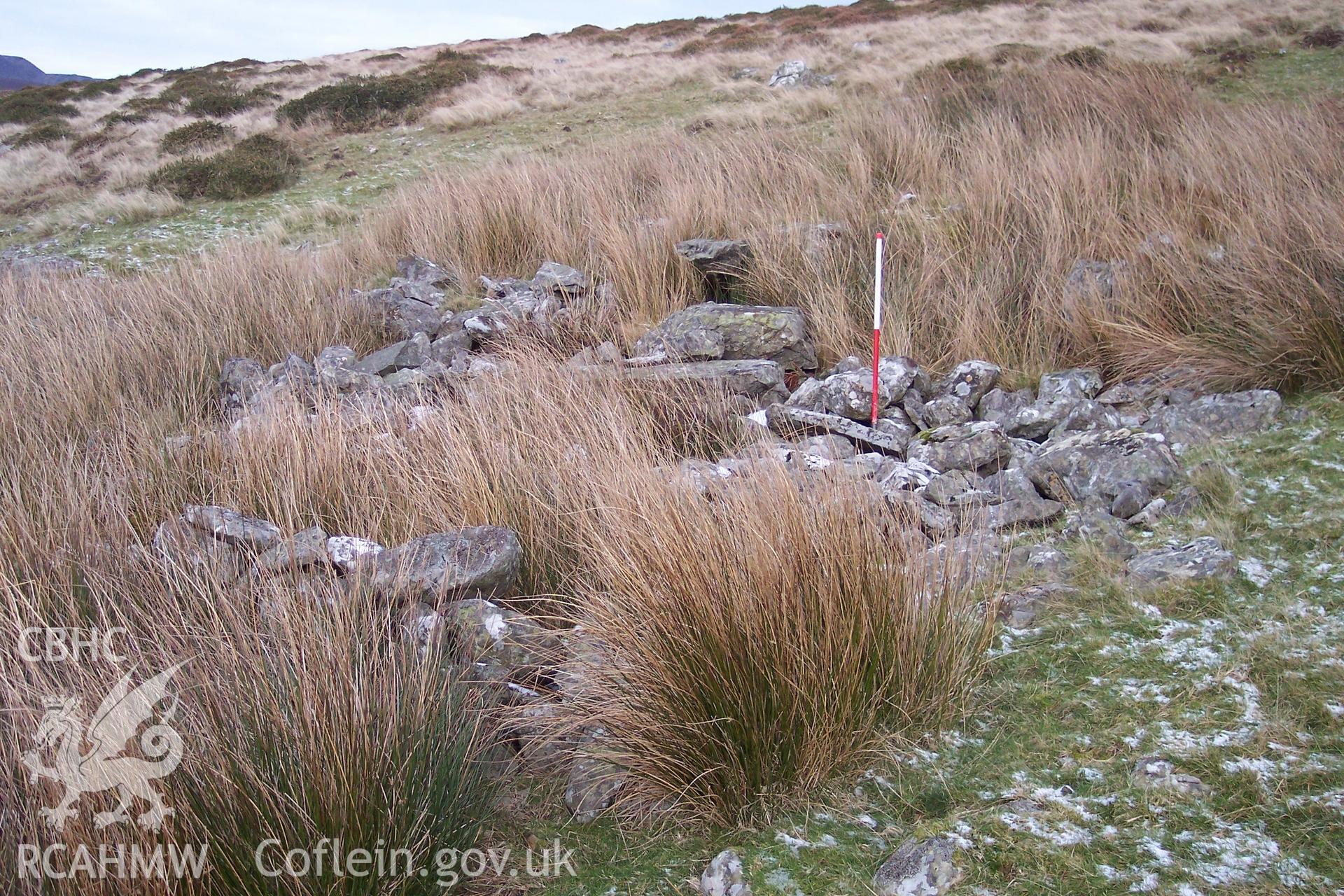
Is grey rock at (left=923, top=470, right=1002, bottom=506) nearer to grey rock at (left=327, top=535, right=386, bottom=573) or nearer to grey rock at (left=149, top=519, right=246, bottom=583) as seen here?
grey rock at (left=327, top=535, right=386, bottom=573)

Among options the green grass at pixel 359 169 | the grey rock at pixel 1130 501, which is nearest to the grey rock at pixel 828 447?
the grey rock at pixel 1130 501

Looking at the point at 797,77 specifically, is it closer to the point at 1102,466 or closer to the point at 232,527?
the point at 1102,466

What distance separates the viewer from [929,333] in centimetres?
585

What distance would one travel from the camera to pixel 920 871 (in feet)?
6.29

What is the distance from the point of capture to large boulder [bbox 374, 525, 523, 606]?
3.01 metres

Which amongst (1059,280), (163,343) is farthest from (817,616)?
(163,343)

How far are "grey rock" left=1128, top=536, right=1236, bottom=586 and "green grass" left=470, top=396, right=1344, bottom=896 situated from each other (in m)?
0.07

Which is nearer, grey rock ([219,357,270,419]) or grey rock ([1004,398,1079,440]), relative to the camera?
grey rock ([1004,398,1079,440])

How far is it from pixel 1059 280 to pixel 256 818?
5599 millimetres

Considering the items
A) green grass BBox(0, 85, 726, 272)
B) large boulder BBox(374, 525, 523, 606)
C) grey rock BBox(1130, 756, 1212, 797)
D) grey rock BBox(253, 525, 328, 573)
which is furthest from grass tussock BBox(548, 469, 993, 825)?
green grass BBox(0, 85, 726, 272)

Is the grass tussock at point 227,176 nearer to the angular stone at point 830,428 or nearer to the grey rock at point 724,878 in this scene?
the angular stone at point 830,428

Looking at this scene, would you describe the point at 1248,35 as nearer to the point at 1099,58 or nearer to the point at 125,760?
the point at 1099,58

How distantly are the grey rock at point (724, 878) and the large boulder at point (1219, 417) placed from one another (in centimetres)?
327

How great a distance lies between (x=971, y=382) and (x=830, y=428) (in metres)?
1.02
